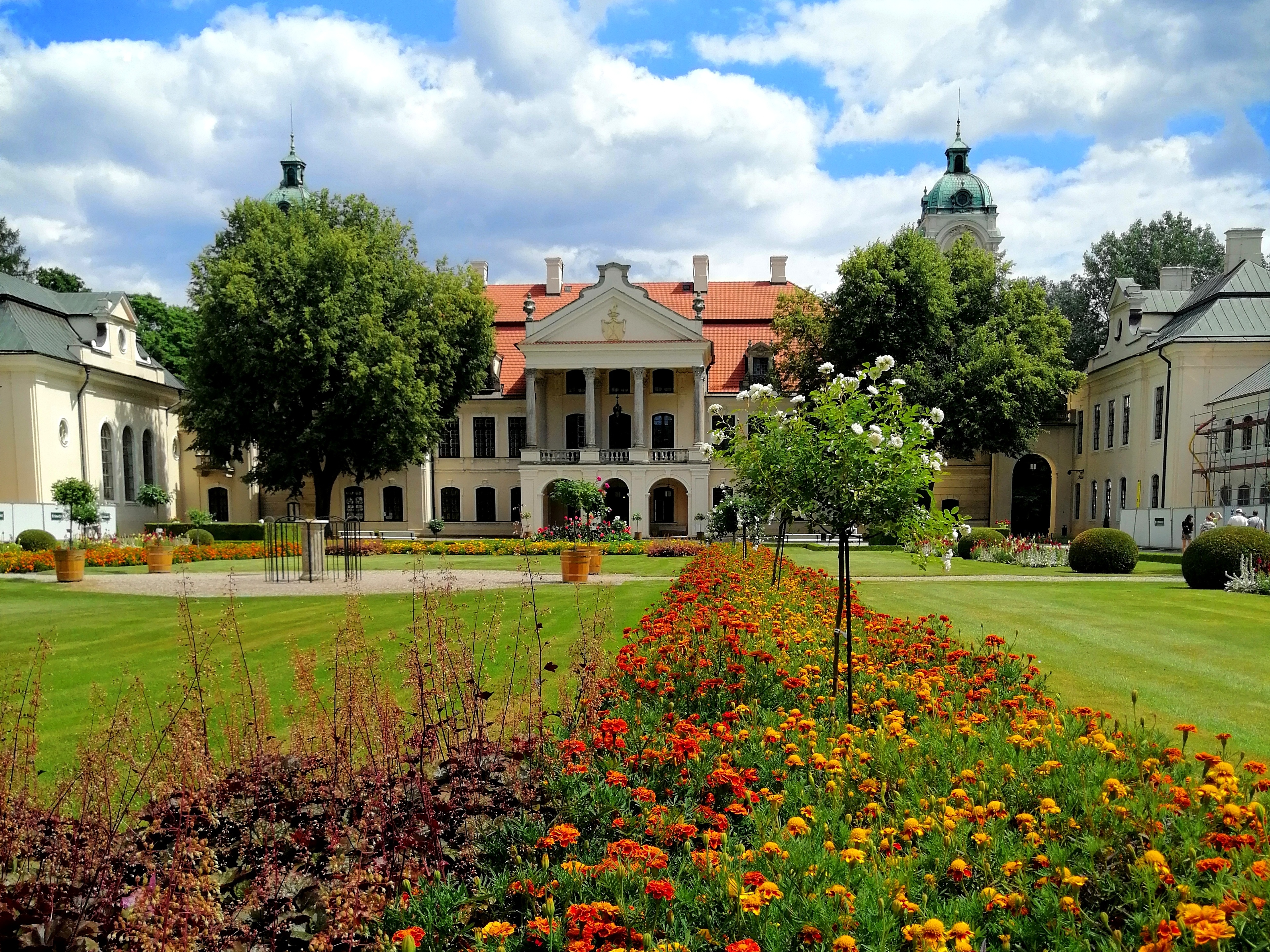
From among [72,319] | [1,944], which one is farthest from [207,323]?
[1,944]

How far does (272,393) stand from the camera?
110 feet

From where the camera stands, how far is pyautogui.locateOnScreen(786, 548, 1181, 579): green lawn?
70.4 feet

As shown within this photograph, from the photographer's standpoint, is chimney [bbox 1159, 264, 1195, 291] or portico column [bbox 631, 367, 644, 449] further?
portico column [bbox 631, 367, 644, 449]

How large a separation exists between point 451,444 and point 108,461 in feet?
51.6

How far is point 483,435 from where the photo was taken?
4522 centimetres

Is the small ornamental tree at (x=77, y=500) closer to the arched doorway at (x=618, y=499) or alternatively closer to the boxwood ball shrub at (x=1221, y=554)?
the arched doorway at (x=618, y=499)

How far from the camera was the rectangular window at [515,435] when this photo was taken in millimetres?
44844

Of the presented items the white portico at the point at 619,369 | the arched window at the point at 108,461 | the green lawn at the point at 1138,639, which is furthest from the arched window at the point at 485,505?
the green lawn at the point at 1138,639

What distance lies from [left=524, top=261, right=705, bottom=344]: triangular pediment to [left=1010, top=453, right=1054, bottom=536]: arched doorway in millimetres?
18438

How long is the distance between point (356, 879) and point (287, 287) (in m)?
34.2

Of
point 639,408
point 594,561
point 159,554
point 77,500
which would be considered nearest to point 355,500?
point 77,500

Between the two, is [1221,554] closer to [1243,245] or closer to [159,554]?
[159,554]

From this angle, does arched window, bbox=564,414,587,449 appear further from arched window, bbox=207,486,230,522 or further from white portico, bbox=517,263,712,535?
arched window, bbox=207,486,230,522

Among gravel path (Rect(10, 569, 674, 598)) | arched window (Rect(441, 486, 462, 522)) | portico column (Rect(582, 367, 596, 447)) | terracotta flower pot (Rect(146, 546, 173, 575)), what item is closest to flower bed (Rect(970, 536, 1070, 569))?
gravel path (Rect(10, 569, 674, 598))
